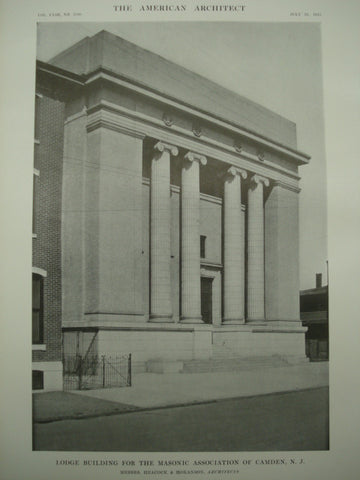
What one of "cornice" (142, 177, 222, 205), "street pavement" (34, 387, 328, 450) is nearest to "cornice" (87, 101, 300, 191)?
"cornice" (142, 177, 222, 205)

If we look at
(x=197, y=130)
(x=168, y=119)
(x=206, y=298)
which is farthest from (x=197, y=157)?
(x=206, y=298)

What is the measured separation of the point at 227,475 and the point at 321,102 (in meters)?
3.01

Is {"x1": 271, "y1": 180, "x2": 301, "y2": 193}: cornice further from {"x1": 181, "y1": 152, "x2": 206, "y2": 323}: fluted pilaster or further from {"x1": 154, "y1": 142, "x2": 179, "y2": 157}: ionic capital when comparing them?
{"x1": 154, "y1": 142, "x2": 179, "y2": 157}: ionic capital

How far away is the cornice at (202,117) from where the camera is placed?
533cm

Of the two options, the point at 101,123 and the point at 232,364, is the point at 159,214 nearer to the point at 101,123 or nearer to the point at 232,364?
the point at 101,123

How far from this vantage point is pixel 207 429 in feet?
13.7

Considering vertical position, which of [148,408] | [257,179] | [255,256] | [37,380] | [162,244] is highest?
[257,179]

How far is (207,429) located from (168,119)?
3.40 metres

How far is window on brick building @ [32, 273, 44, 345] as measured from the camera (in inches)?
169

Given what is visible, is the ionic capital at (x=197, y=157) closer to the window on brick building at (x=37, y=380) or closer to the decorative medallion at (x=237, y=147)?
the decorative medallion at (x=237, y=147)

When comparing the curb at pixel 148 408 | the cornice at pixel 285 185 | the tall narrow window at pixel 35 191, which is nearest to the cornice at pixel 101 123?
the tall narrow window at pixel 35 191

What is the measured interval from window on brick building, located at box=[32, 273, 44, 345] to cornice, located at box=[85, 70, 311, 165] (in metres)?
2.31
